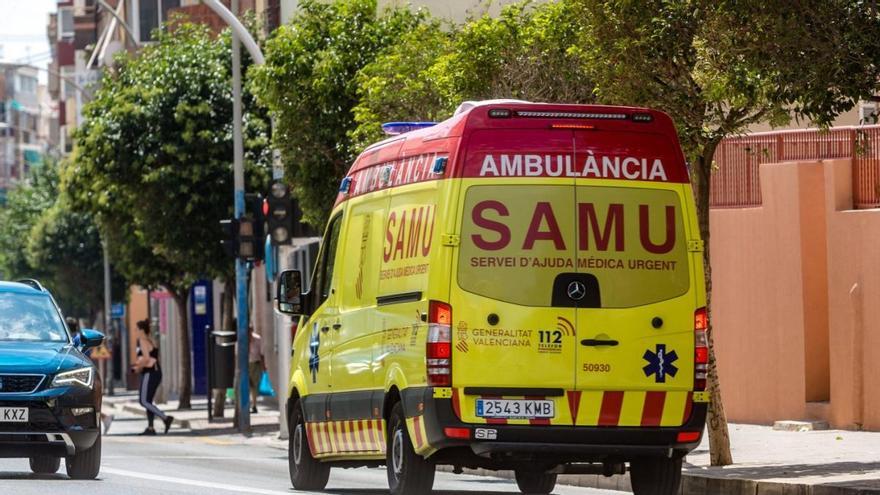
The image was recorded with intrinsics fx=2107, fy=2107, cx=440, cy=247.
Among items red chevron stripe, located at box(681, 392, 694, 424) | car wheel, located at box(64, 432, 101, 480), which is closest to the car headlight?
car wheel, located at box(64, 432, 101, 480)

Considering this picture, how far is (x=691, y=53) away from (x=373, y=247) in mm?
4138

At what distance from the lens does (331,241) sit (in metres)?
16.4

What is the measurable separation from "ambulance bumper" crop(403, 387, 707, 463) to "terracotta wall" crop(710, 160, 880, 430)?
9890 millimetres

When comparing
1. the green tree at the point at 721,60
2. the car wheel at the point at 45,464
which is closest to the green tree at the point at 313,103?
the car wheel at the point at 45,464

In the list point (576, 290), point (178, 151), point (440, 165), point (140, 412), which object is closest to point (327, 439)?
point (440, 165)

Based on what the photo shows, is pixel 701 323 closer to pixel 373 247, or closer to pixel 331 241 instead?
pixel 373 247

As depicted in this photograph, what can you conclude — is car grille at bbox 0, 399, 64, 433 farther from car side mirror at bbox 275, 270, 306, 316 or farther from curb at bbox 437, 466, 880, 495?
curb at bbox 437, 466, 880, 495

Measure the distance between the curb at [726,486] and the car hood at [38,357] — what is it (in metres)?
4.52

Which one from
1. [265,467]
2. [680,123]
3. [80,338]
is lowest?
[265,467]

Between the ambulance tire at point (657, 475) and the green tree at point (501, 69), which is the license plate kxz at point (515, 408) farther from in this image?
the green tree at point (501, 69)

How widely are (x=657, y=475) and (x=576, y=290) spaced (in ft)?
5.22

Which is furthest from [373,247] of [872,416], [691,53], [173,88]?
[173,88]

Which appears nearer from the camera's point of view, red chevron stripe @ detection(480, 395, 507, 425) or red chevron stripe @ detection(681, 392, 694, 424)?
red chevron stripe @ detection(480, 395, 507, 425)

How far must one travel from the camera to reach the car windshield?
19.1 metres
